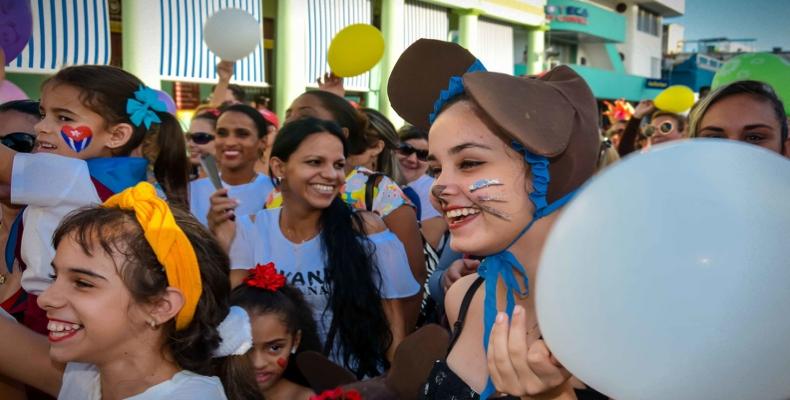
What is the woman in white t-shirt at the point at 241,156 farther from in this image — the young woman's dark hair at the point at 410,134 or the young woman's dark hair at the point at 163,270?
the young woman's dark hair at the point at 163,270

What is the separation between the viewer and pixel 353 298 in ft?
8.64

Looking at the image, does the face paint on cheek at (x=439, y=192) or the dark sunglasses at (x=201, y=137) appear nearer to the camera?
the face paint on cheek at (x=439, y=192)

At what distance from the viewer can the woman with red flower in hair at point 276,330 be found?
Answer: 2.31 m

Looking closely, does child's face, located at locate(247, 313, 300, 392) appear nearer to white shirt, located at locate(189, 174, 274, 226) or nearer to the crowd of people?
the crowd of people

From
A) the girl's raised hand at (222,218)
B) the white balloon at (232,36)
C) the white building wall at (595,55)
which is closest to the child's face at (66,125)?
the girl's raised hand at (222,218)

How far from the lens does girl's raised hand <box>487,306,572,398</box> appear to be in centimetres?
108

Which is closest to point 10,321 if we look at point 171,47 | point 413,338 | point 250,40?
point 413,338

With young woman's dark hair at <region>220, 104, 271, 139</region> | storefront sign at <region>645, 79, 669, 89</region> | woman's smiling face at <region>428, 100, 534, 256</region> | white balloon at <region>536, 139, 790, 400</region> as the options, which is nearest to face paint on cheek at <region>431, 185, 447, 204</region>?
woman's smiling face at <region>428, 100, 534, 256</region>

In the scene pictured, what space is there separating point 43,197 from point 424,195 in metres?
2.50

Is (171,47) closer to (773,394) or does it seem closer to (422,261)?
(422,261)

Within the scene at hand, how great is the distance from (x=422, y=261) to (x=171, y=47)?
8.30 meters

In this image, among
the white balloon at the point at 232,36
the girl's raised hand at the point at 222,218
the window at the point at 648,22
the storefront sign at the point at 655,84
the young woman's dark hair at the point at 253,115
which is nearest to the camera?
the girl's raised hand at the point at 222,218

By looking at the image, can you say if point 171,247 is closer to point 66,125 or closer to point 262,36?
point 66,125

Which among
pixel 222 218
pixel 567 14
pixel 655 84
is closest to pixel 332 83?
pixel 222 218
